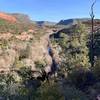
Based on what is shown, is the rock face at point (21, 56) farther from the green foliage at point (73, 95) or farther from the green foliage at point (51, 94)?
the green foliage at point (51, 94)

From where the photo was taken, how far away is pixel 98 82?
18.8m

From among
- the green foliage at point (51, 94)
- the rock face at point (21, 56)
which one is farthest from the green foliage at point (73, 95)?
the rock face at point (21, 56)

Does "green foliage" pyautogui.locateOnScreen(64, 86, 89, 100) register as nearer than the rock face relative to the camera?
Yes

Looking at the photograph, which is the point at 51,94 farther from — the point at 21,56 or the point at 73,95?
the point at 21,56

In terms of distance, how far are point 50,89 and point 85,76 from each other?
4323mm

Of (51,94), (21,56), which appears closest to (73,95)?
(51,94)

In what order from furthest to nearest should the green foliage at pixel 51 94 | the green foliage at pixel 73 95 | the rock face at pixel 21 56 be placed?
1. the rock face at pixel 21 56
2. the green foliage at pixel 73 95
3. the green foliage at pixel 51 94

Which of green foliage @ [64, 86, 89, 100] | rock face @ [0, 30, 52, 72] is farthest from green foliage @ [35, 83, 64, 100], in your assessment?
rock face @ [0, 30, 52, 72]

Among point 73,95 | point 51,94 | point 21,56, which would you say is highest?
point 51,94

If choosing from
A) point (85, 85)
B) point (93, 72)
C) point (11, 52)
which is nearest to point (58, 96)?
point (85, 85)

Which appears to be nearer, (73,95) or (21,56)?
(73,95)

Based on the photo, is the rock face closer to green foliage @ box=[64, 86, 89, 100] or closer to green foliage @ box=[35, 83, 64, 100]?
green foliage @ box=[64, 86, 89, 100]

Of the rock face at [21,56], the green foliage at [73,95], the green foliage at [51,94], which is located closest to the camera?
the green foliage at [51,94]

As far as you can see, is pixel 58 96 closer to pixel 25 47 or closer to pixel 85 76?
pixel 85 76
